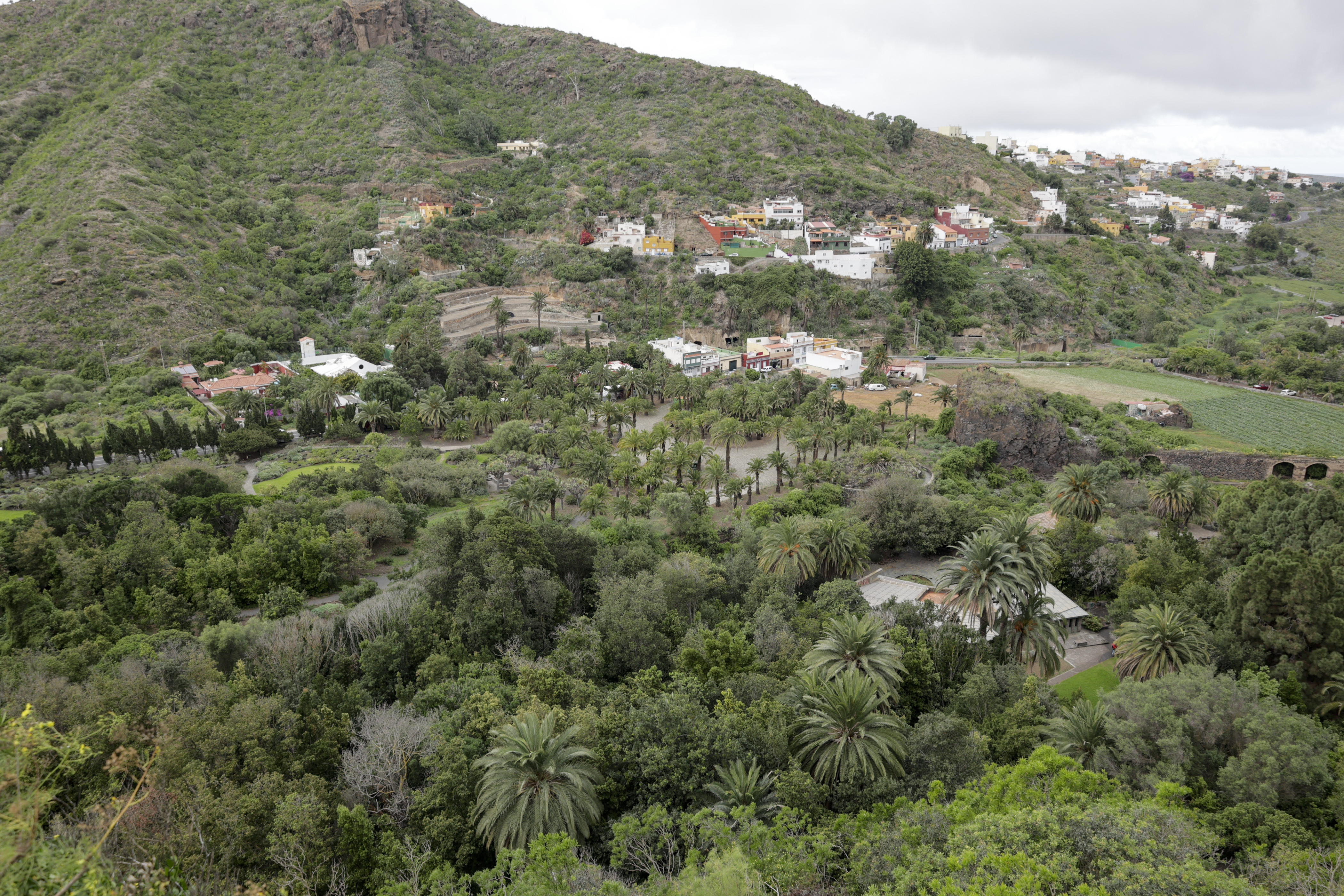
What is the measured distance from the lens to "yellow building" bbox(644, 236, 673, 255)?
92688 millimetres

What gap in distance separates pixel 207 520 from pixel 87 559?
5623 millimetres

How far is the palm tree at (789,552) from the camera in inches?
1268

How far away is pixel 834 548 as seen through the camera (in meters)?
33.6

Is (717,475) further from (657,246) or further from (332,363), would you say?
(657,246)

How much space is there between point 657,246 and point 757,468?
5299 cm

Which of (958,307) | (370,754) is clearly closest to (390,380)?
(370,754)

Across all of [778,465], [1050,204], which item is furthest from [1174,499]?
[1050,204]

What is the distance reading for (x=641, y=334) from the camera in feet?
272

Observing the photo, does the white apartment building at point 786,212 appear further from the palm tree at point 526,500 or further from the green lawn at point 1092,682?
the green lawn at point 1092,682

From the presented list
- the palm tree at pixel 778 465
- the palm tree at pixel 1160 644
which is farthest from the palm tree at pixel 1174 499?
the palm tree at pixel 778 465

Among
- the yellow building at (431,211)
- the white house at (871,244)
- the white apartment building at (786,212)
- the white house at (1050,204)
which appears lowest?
the white house at (871,244)

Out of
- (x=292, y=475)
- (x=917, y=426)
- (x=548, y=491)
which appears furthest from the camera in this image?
(x=917, y=426)

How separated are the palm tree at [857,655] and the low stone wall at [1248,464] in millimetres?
41816

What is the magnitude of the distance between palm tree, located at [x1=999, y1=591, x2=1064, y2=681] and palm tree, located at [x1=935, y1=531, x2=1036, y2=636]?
0.60 m
